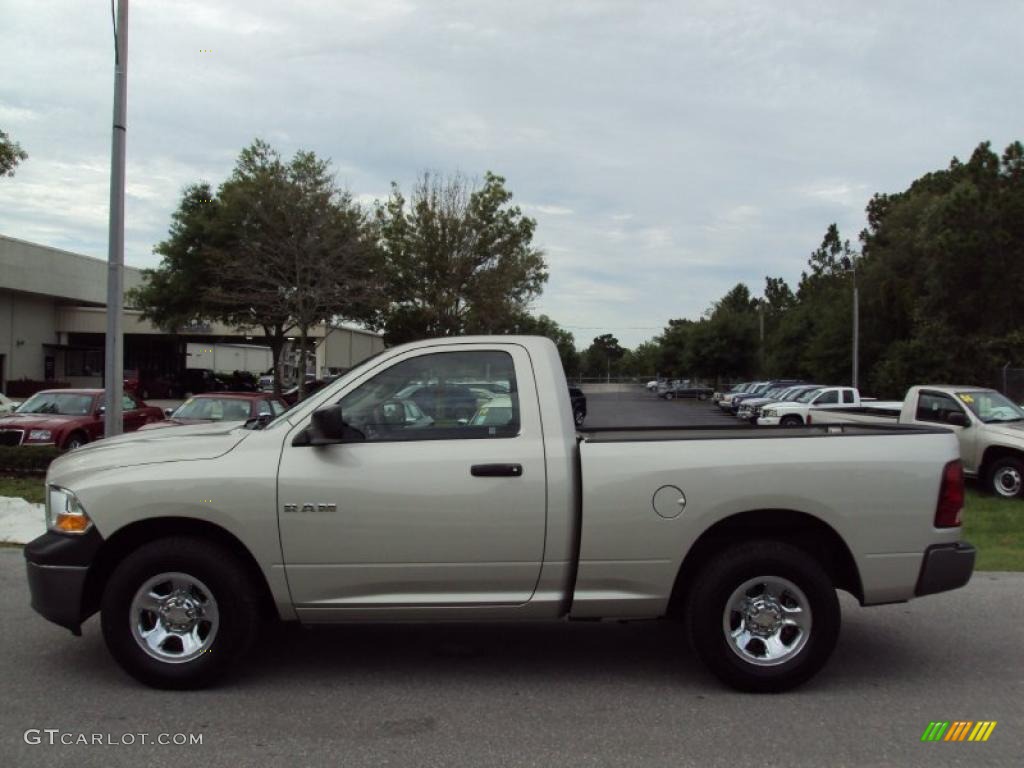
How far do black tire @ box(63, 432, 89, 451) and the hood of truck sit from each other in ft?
36.9

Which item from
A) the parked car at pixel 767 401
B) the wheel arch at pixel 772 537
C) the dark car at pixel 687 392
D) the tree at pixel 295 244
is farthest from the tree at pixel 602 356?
the wheel arch at pixel 772 537

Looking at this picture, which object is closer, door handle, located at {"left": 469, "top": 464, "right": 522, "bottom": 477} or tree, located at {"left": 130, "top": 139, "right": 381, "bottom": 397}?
door handle, located at {"left": 469, "top": 464, "right": 522, "bottom": 477}

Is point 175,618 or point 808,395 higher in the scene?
point 808,395

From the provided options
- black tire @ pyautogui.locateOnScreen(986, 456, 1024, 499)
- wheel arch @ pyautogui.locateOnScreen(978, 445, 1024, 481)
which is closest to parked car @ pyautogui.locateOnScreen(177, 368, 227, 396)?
wheel arch @ pyautogui.locateOnScreen(978, 445, 1024, 481)

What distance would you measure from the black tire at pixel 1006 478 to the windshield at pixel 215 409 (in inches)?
469

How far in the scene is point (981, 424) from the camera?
13.2 m

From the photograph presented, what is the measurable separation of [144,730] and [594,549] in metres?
2.39

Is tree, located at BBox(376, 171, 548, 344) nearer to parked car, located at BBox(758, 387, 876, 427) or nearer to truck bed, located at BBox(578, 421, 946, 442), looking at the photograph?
parked car, located at BBox(758, 387, 876, 427)

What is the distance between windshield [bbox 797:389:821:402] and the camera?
3102 centimetres

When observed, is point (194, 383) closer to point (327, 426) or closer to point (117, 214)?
point (117, 214)

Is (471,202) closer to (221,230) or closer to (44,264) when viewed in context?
(221,230)

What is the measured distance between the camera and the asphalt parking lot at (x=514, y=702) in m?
3.94

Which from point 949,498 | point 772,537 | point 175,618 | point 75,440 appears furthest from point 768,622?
point 75,440

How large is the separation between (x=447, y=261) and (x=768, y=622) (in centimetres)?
2688
